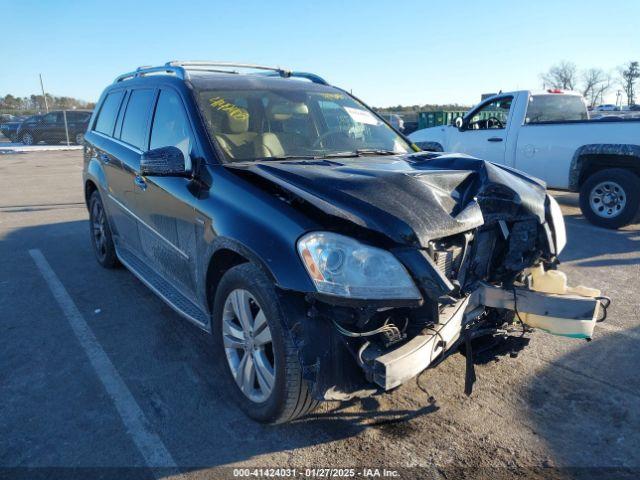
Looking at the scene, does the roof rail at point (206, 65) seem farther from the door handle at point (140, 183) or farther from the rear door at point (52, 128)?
the rear door at point (52, 128)

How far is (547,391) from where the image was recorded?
3217 mm

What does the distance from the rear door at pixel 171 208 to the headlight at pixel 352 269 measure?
113 cm

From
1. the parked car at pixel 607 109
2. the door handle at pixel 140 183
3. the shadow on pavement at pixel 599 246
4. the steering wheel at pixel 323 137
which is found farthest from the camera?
the parked car at pixel 607 109

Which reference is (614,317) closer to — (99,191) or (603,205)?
(603,205)

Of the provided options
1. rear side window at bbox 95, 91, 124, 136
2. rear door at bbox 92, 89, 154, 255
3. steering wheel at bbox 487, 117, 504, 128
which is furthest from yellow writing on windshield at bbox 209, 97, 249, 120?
steering wheel at bbox 487, 117, 504, 128

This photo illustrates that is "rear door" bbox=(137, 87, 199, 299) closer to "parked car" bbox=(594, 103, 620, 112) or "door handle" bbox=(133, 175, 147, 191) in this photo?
"door handle" bbox=(133, 175, 147, 191)

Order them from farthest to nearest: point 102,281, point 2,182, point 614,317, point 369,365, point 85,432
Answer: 1. point 2,182
2. point 102,281
3. point 614,317
4. point 85,432
5. point 369,365

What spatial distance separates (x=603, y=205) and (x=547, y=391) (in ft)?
17.3

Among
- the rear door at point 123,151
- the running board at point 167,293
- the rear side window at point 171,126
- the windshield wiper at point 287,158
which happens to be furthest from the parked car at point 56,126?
the windshield wiper at point 287,158

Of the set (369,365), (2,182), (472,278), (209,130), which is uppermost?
(209,130)

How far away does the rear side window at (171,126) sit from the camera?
3.53 meters

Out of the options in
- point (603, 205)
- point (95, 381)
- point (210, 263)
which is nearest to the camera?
point (210, 263)

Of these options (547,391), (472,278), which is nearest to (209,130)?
(472,278)

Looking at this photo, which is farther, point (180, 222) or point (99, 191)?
point (99, 191)
